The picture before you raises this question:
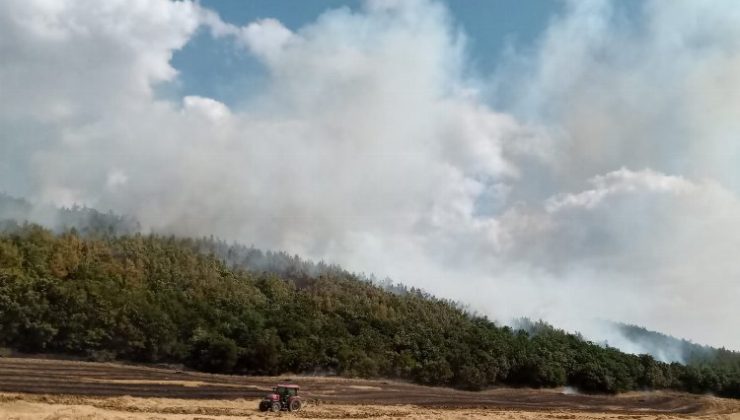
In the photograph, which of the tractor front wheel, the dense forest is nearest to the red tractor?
the tractor front wheel

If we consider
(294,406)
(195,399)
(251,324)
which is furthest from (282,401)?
(251,324)

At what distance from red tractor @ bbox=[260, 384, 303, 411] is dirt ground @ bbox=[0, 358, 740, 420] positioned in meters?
1.06

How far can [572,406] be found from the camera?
68375 mm

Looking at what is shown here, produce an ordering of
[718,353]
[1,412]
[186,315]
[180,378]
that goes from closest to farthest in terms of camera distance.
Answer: [1,412]
[180,378]
[186,315]
[718,353]

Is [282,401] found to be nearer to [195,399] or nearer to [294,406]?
[294,406]

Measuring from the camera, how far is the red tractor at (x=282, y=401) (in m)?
43.4

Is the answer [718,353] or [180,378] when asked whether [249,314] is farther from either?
[718,353]

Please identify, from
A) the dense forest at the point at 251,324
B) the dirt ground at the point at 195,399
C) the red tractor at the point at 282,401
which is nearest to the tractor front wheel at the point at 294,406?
the red tractor at the point at 282,401

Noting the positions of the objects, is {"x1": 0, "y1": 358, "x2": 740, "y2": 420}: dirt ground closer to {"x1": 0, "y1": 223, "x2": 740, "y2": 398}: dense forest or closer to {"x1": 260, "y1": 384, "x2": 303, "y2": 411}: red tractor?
{"x1": 260, "y1": 384, "x2": 303, "y2": 411}: red tractor

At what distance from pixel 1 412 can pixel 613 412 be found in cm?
5924

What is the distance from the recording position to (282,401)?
44844 mm

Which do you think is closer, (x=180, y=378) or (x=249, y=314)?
(x=180, y=378)

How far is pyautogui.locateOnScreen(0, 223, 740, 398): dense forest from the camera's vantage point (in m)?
65.9

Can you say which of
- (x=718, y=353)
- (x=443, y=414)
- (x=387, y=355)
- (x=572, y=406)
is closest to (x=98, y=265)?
(x=387, y=355)
